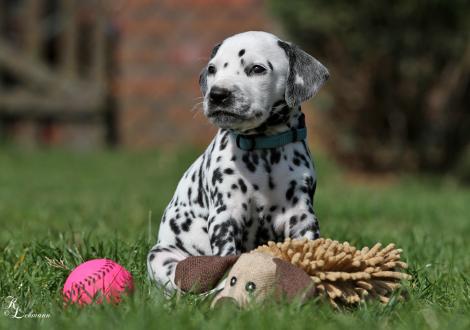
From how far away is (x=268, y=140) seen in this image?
4031 millimetres

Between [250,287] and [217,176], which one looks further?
[217,176]

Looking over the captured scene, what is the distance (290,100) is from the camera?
13.2 feet

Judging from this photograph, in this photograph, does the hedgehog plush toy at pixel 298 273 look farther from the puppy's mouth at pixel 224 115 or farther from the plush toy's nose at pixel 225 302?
the puppy's mouth at pixel 224 115

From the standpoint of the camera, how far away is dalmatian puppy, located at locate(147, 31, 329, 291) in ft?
12.8

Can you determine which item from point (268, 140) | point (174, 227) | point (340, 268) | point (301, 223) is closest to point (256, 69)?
point (268, 140)

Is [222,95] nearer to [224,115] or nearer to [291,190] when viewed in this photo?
[224,115]

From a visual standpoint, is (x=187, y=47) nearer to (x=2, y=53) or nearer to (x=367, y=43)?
(x=2, y=53)

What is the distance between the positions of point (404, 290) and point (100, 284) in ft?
4.47

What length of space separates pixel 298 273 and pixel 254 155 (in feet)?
2.39

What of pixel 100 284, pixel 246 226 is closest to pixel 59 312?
pixel 100 284

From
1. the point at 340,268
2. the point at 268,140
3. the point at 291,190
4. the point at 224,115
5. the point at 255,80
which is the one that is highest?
the point at 255,80
